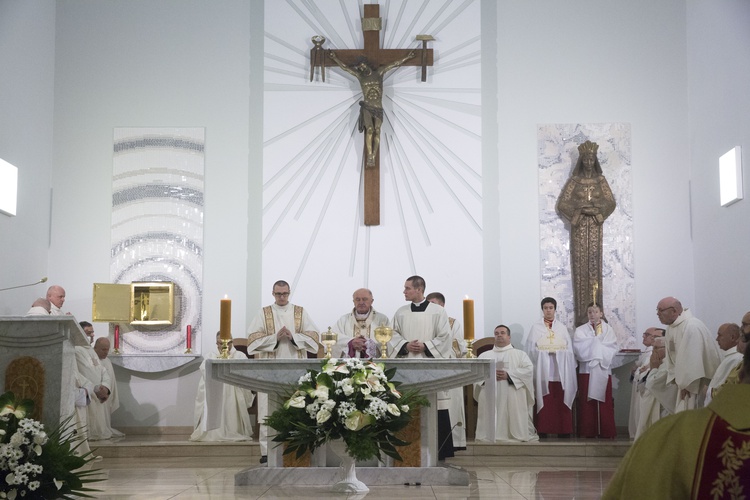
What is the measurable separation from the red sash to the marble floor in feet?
13.6

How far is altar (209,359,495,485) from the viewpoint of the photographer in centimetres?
641

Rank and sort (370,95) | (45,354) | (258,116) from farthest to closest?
1. (258,116)
2. (370,95)
3. (45,354)

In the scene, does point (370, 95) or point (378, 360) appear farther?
point (370, 95)

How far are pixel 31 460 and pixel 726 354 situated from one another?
5.70m

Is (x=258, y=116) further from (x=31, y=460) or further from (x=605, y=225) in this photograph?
(x=31, y=460)

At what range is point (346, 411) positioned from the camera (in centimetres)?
574

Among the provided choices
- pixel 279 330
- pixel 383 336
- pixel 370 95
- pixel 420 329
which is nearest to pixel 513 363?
pixel 420 329

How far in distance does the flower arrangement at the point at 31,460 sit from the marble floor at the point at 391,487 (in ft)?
4.54

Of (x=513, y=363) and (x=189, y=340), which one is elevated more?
(x=189, y=340)

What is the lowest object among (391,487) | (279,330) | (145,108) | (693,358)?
(391,487)

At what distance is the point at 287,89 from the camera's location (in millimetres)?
11195

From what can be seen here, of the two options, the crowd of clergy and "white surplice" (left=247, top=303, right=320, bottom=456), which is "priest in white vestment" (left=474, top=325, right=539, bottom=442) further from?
"white surplice" (left=247, top=303, right=320, bottom=456)

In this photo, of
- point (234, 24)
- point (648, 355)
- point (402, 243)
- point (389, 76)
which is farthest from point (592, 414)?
point (234, 24)

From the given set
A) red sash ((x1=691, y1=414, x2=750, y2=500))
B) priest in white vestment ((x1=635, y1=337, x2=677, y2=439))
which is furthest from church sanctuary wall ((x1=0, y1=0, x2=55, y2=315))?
red sash ((x1=691, y1=414, x2=750, y2=500))
